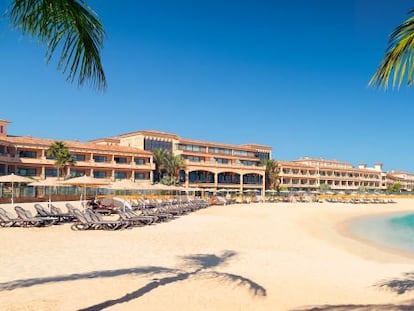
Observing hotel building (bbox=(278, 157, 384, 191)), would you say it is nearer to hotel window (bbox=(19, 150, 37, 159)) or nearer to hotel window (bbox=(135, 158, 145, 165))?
hotel window (bbox=(135, 158, 145, 165))

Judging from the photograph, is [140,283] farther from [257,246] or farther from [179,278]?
[257,246]

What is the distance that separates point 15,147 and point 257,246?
38.8 m

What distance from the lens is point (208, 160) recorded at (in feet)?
218

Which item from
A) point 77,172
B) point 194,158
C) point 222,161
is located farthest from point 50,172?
point 222,161

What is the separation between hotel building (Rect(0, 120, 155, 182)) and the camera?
4459 centimetres

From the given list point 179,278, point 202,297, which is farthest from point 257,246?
point 202,297

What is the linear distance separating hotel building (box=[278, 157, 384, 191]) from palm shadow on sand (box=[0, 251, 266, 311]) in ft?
227

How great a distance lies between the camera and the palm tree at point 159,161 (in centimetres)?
5922

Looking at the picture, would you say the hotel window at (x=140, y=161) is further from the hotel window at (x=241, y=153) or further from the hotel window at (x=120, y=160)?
the hotel window at (x=241, y=153)

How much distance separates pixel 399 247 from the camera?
770 inches

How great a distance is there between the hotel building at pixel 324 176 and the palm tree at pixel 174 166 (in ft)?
85.5

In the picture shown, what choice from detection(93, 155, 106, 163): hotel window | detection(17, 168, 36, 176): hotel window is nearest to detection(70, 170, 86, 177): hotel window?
detection(93, 155, 106, 163): hotel window

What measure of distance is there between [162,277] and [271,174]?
67.4m

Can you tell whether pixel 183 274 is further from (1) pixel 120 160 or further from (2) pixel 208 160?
(2) pixel 208 160
